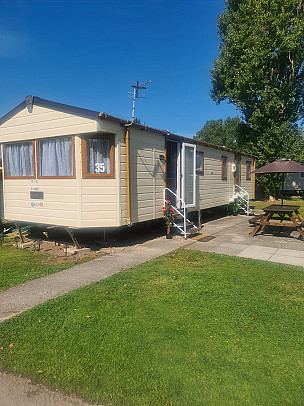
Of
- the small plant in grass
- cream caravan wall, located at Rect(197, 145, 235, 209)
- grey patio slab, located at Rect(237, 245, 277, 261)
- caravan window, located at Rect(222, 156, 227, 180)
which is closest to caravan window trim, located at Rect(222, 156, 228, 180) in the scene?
caravan window, located at Rect(222, 156, 227, 180)

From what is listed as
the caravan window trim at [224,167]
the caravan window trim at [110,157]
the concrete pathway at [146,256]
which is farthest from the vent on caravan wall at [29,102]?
the caravan window trim at [224,167]

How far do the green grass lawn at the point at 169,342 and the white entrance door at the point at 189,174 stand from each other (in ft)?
14.9

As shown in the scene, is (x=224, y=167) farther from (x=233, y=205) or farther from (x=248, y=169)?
(x=248, y=169)

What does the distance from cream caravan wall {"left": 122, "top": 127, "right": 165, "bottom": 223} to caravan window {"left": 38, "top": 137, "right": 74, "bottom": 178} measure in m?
1.39

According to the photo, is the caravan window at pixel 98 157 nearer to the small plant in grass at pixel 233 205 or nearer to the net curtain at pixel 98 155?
the net curtain at pixel 98 155

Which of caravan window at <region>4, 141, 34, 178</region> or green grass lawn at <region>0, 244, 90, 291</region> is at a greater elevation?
caravan window at <region>4, 141, 34, 178</region>

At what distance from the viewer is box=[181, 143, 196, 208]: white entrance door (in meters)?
8.78

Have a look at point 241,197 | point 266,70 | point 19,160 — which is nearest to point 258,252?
point 19,160

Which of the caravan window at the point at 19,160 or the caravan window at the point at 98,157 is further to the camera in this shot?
the caravan window at the point at 19,160

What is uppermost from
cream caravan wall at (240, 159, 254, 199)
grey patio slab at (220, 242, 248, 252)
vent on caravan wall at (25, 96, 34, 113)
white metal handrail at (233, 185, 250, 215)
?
vent on caravan wall at (25, 96, 34, 113)

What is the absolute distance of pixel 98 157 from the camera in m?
6.58

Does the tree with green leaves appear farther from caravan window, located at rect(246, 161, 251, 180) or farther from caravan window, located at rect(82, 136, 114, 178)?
caravan window, located at rect(82, 136, 114, 178)

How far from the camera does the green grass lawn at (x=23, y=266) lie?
495 centimetres

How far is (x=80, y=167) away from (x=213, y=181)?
6.38 metres
